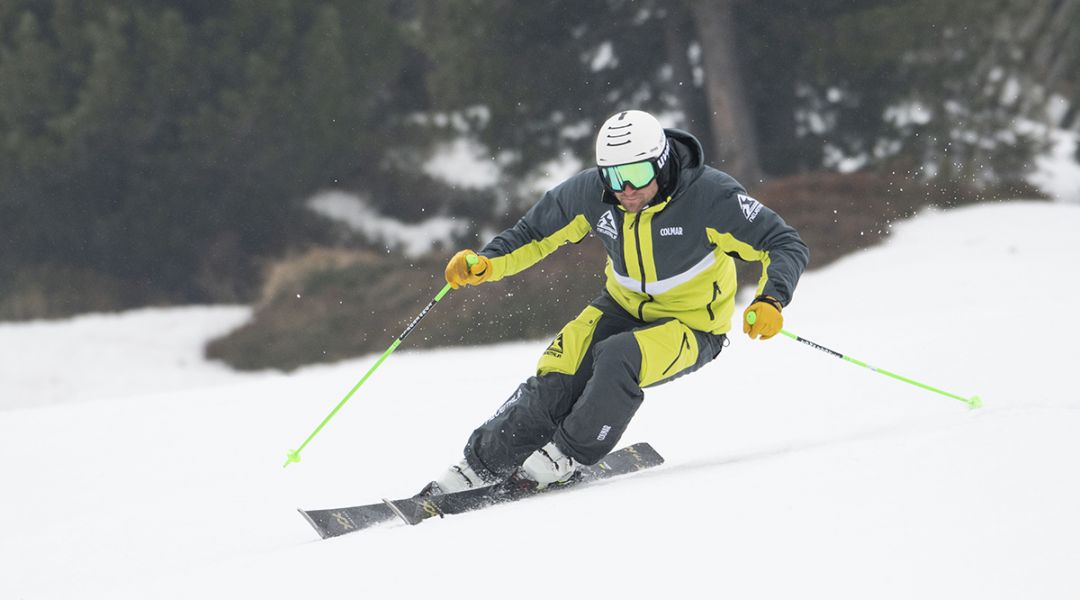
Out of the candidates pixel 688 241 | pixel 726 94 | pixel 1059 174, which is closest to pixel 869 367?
pixel 688 241

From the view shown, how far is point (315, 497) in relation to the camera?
17.8ft

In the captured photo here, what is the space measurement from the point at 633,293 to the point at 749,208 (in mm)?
632

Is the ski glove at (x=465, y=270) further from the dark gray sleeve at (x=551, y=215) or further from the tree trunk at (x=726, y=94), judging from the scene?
the tree trunk at (x=726, y=94)

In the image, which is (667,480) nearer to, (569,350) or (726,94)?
(569,350)

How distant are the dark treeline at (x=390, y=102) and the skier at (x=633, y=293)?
1130cm

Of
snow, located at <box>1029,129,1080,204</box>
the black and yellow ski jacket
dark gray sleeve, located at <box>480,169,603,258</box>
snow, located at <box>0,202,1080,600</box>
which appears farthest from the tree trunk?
the black and yellow ski jacket

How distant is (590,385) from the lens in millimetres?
4328

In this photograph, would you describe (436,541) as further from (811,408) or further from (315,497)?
(811,408)

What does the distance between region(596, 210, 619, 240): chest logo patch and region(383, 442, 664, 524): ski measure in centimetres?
97

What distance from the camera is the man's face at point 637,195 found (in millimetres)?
4430

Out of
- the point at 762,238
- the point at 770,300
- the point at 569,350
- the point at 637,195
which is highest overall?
the point at 637,195

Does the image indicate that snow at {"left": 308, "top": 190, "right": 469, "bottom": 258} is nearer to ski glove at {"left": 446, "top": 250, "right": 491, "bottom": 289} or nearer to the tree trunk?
the tree trunk

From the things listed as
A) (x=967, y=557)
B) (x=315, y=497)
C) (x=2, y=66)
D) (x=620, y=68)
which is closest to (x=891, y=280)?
(x=620, y=68)

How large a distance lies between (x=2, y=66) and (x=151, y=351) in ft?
15.4
